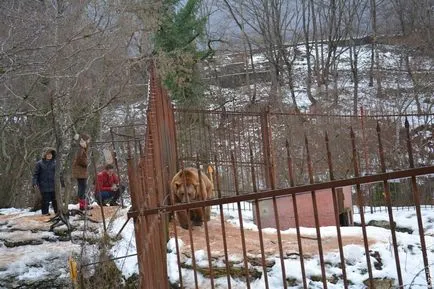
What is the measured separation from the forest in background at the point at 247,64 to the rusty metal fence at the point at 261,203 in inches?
142

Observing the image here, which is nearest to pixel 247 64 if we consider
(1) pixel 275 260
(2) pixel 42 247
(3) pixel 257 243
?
(3) pixel 257 243

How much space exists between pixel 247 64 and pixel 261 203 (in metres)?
25.2

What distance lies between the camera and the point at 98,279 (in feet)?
18.4

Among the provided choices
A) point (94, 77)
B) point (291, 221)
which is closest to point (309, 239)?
point (291, 221)

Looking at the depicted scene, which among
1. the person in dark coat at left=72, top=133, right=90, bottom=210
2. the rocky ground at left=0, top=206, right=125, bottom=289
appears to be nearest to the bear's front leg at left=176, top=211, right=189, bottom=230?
the rocky ground at left=0, top=206, right=125, bottom=289

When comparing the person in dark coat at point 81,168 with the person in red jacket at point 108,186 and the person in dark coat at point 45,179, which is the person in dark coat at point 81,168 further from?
the person in red jacket at point 108,186

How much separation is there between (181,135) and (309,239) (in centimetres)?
443

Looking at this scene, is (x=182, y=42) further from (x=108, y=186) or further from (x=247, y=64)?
(x=108, y=186)

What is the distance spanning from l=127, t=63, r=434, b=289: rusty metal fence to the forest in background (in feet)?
11.9

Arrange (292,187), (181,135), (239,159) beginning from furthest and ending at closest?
1. (239,159)
2. (181,135)
3. (292,187)

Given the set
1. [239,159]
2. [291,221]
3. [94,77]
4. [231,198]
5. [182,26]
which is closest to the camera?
[231,198]

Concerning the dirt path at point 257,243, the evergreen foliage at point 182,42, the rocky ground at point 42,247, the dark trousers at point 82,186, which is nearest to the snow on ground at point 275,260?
the rocky ground at point 42,247

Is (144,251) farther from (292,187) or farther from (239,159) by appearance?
(239,159)

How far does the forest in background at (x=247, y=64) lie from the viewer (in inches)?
574
